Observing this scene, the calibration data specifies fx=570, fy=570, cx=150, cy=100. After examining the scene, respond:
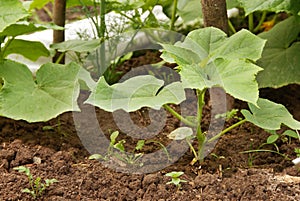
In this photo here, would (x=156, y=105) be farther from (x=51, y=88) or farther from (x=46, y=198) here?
(x=51, y=88)

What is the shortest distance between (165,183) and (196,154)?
0.74ft

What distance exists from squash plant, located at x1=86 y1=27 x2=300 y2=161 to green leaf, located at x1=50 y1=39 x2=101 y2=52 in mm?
452

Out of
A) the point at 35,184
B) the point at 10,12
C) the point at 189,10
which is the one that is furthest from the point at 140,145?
the point at 189,10

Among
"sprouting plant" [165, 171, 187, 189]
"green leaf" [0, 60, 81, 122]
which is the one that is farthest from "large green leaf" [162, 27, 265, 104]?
"green leaf" [0, 60, 81, 122]

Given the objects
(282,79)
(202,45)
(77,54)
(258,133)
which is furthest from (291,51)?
(77,54)

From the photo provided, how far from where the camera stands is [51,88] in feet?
6.73

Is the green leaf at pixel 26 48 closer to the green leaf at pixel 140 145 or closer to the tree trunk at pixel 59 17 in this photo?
the tree trunk at pixel 59 17

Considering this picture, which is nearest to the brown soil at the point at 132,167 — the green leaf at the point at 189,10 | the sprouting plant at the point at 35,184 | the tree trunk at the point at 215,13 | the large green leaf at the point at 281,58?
the sprouting plant at the point at 35,184

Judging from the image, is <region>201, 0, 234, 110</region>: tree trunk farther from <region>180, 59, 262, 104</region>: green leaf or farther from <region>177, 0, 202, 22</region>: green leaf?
<region>177, 0, 202, 22</region>: green leaf

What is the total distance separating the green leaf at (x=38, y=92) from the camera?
192 cm

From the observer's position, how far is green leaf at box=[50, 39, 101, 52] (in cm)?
221

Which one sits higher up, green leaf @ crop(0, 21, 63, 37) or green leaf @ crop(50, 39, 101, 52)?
green leaf @ crop(0, 21, 63, 37)

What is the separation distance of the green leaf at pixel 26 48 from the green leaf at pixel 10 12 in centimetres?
31

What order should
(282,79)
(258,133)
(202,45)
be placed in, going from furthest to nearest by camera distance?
(282,79) → (258,133) → (202,45)
